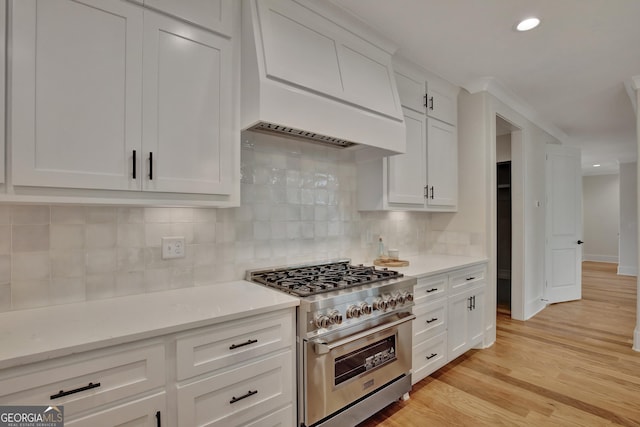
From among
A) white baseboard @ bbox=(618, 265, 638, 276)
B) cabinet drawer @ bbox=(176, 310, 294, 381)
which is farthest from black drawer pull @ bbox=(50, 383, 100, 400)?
white baseboard @ bbox=(618, 265, 638, 276)

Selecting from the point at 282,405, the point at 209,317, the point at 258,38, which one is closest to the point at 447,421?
the point at 282,405

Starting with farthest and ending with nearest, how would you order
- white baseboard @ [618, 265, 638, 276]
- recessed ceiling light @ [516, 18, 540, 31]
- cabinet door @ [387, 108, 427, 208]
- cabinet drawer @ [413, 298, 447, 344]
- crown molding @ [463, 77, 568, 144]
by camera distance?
white baseboard @ [618, 265, 638, 276] → crown molding @ [463, 77, 568, 144] → cabinet door @ [387, 108, 427, 208] → cabinet drawer @ [413, 298, 447, 344] → recessed ceiling light @ [516, 18, 540, 31]

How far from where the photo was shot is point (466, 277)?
9.25 ft

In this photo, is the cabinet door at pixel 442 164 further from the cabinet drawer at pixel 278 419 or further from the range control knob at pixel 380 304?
the cabinet drawer at pixel 278 419

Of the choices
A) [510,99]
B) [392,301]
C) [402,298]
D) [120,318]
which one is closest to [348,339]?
[392,301]

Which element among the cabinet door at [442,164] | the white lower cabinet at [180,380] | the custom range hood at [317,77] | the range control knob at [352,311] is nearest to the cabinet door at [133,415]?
the white lower cabinet at [180,380]

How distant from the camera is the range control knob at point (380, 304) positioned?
190cm

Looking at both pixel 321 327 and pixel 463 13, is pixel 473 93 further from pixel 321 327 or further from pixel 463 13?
pixel 321 327

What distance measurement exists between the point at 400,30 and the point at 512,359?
2.90 meters

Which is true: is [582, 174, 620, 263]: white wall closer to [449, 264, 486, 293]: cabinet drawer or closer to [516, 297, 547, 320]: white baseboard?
[516, 297, 547, 320]: white baseboard

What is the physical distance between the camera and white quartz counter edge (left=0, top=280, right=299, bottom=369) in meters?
1.05

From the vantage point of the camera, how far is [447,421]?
2014 millimetres

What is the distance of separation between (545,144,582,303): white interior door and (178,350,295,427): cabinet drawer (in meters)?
4.48

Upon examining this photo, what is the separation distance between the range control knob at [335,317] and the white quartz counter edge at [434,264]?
2.53 ft
